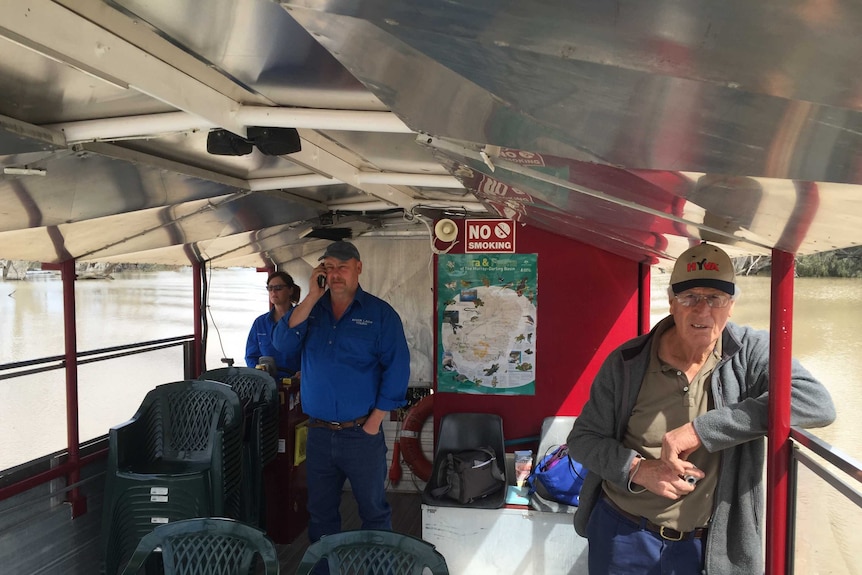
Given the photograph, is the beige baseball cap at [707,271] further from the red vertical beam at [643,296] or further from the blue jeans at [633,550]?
the red vertical beam at [643,296]

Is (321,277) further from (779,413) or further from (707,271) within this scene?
(779,413)

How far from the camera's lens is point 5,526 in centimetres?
261

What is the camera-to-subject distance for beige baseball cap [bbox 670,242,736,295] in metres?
1.49

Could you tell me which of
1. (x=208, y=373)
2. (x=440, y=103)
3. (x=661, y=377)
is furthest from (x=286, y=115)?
(x=208, y=373)

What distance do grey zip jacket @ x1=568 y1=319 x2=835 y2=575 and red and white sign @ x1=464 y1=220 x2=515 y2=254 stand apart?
5.95 feet

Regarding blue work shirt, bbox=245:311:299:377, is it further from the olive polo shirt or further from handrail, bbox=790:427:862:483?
handrail, bbox=790:427:862:483

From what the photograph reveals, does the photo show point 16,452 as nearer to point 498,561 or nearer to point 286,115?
point 498,561

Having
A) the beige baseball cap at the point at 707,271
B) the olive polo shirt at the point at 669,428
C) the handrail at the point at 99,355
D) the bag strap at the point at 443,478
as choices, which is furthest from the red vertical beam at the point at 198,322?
the beige baseball cap at the point at 707,271

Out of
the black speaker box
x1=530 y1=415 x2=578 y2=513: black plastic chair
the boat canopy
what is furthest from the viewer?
x1=530 y1=415 x2=578 y2=513: black plastic chair

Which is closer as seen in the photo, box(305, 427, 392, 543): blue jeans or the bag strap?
box(305, 427, 392, 543): blue jeans

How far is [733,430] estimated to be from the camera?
140 centimetres

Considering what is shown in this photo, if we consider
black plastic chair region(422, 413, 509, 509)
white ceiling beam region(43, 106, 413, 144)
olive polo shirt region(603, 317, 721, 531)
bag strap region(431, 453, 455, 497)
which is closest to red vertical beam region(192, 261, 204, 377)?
black plastic chair region(422, 413, 509, 509)

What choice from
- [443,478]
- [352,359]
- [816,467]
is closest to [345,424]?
[352,359]

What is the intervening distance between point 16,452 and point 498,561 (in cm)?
1360
